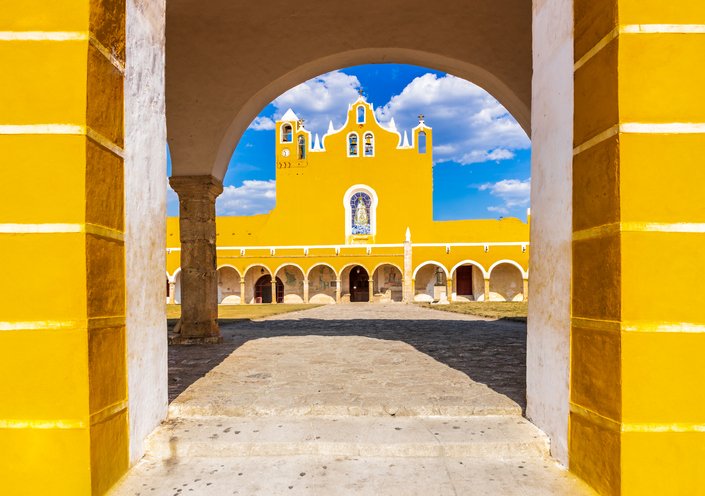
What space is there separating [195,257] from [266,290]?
20.6 metres

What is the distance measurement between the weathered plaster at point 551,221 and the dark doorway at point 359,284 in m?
22.8

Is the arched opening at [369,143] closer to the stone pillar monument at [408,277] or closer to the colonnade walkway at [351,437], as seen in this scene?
the stone pillar monument at [408,277]

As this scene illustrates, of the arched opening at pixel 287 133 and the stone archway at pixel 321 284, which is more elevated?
the arched opening at pixel 287 133

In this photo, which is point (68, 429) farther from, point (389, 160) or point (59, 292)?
point (389, 160)

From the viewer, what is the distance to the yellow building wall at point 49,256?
172 cm

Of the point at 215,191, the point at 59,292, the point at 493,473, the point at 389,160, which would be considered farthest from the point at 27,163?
the point at 389,160

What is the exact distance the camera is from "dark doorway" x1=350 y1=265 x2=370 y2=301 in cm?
2527

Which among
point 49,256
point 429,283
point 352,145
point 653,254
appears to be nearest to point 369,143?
point 352,145

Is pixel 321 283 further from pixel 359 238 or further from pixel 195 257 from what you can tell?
pixel 195 257

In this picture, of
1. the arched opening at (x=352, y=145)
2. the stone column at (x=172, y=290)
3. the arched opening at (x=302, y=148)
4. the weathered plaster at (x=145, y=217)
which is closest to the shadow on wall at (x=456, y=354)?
the weathered plaster at (x=145, y=217)

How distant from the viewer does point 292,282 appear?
83.3 feet

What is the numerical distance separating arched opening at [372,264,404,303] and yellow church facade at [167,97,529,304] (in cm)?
6

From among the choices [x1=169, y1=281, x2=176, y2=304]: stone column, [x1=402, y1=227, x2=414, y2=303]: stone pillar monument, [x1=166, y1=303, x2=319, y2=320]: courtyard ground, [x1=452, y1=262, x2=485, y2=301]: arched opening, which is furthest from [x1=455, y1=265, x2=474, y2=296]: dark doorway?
[x1=169, y1=281, x2=176, y2=304]: stone column

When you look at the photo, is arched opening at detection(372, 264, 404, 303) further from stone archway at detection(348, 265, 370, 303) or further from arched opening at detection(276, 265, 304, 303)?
arched opening at detection(276, 265, 304, 303)
